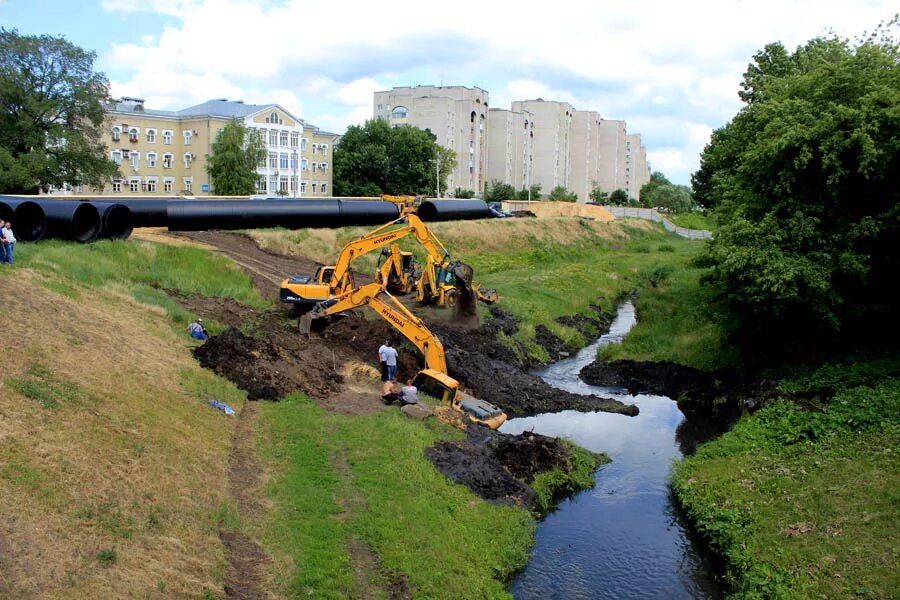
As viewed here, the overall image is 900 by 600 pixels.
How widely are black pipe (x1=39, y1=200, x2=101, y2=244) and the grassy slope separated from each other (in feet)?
13.2

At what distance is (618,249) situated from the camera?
82.2 meters

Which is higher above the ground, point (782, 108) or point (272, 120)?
point (272, 120)

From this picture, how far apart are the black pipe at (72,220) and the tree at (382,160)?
64.7 meters

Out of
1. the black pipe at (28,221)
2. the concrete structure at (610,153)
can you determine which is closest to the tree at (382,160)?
the black pipe at (28,221)

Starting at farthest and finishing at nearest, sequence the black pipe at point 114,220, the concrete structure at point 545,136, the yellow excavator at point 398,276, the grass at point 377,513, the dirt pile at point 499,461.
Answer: the concrete structure at point 545,136
the black pipe at point 114,220
the yellow excavator at point 398,276
the dirt pile at point 499,461
the grass at point 377,513

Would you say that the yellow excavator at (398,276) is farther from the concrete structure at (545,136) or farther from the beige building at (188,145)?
the concrete structure at (545,136)

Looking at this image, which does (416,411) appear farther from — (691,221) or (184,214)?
(691,221)

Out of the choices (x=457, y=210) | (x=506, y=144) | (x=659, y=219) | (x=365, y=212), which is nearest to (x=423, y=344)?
(x=365, y=212)

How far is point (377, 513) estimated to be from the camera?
54.6 ft

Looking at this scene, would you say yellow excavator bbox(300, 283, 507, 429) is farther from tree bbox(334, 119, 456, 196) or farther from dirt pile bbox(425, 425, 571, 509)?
tree bbox(334, 119, 456, 196)

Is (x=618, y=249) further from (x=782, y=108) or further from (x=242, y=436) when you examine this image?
(x=242, y=436)

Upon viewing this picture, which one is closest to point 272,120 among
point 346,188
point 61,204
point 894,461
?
point 346,188

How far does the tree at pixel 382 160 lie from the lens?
9494 cm

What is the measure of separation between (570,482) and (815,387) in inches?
368
